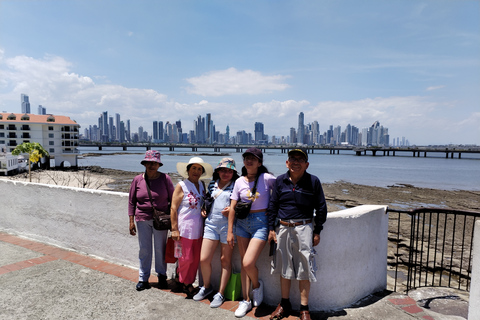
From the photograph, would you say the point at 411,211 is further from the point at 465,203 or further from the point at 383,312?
the point at 465,203

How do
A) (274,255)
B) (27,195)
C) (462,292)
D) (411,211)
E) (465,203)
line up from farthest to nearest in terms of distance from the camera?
(465,203) → (27,195) → (462,292) → (411,211) → (274,255)

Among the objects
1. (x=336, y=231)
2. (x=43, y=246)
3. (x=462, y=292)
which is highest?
(x=336, y=231)

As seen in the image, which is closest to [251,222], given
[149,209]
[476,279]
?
[149,209]

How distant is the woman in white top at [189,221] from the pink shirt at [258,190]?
22.5 inches

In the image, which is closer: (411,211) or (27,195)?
(411,211)

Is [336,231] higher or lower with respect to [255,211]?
lower

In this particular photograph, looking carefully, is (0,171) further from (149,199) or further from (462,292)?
(462,292)

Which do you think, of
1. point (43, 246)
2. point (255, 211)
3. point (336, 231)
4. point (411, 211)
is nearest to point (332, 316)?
point (336, 231)

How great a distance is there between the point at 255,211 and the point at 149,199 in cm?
140

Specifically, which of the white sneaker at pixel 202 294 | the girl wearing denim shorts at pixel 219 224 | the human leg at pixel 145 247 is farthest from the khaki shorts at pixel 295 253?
the human leg at pixel 145 247

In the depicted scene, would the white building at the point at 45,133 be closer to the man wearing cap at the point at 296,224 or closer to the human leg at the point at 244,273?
the human leg at the point at 244,273

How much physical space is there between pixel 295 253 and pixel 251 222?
542 millimetres

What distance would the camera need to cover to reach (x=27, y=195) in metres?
5.27

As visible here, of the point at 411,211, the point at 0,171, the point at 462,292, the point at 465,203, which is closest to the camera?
the point at 411,211
